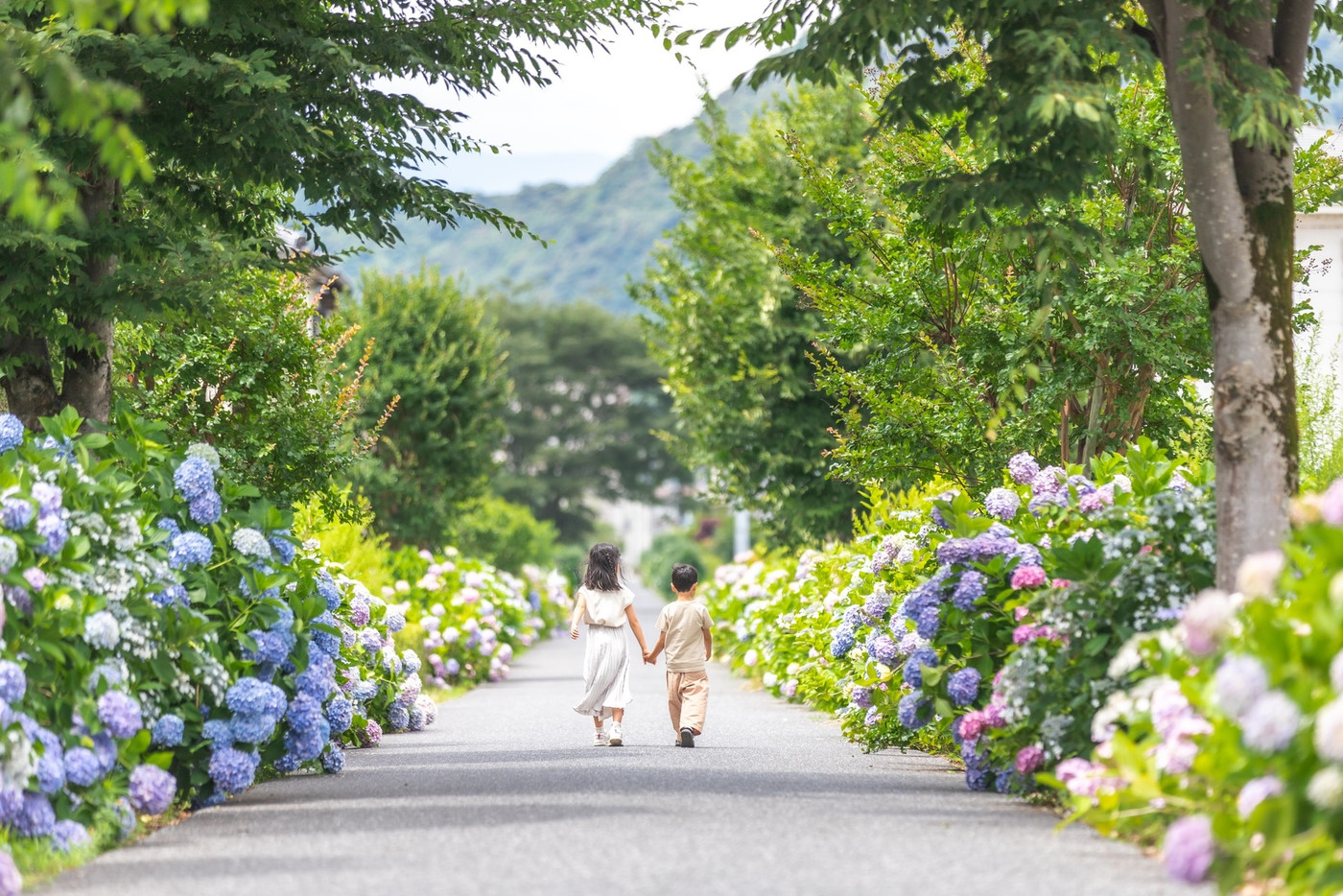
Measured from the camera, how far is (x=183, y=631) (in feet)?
26.0

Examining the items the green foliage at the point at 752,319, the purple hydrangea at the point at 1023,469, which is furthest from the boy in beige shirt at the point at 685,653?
the green foliage at the point at 752,319

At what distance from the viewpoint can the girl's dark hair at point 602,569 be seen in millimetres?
12547

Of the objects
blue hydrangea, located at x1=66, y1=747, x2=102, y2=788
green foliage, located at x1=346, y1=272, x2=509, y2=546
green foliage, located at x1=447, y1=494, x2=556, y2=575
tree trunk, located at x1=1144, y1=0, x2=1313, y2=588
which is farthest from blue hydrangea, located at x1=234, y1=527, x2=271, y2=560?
green foliage, located at x1=447, y1=494, x2=556, y2=575

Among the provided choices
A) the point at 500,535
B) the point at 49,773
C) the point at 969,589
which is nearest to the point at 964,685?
the point at 969,589

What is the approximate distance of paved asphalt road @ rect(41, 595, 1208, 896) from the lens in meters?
5.85

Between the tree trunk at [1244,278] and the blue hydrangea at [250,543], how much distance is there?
501 cm

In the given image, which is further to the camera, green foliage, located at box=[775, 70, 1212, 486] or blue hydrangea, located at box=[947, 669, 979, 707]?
green foliage, located at box=[775, 70, 1212, 486]

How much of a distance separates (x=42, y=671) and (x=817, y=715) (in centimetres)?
944

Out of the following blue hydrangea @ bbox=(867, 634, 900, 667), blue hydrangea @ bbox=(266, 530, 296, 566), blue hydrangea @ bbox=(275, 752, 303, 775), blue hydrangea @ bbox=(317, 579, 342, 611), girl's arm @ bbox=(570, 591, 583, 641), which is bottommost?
blue hydrangea @ bbox=(275, 752, 303, 775)

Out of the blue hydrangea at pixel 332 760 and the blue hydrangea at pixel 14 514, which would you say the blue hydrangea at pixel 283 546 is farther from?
the blue hydrangea at pixel 14 514

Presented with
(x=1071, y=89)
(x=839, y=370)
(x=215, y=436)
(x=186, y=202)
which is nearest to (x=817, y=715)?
(x=839, y=370)

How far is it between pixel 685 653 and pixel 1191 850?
732 cm

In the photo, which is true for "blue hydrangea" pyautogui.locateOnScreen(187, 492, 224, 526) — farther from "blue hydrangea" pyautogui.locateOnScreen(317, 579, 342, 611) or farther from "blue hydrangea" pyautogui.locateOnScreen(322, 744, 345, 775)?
"blue hydrangea" pyautogui.locateOnScreen(322, 744, 345, 775)

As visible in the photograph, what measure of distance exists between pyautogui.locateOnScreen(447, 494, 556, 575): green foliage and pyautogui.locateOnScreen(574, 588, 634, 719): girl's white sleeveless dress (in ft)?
44.0
